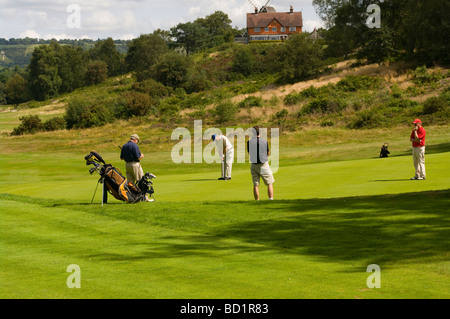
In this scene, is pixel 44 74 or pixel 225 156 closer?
pixel 225 156

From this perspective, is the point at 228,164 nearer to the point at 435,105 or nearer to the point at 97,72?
the point at 435,105

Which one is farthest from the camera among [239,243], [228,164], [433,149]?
[433,149]

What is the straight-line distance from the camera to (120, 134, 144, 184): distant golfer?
18891 millimetres

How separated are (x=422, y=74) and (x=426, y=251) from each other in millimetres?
59499

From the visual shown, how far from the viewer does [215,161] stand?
41938mm

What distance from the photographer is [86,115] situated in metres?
73.8

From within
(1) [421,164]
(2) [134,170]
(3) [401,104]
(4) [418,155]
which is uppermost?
(3) [401,104]

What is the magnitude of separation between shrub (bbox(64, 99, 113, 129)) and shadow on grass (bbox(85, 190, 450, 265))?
2339 inches

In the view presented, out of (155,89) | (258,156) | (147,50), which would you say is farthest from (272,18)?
(258,156)

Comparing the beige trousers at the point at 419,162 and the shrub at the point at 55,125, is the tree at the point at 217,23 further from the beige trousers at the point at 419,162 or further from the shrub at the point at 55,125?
the beige trousers at the point at 419,162

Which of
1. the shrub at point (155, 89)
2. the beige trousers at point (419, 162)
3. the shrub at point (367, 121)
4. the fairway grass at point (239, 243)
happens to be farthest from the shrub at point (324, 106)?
the beige trousers at point (419, 162)

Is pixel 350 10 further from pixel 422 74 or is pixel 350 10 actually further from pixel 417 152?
pixel 417 152

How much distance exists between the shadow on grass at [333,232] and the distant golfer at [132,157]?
3.51 meters

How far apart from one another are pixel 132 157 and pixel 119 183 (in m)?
1.12
